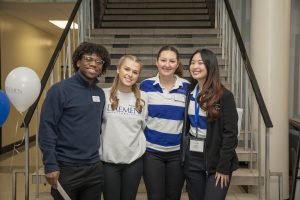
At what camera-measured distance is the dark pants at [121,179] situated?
2.29 meters

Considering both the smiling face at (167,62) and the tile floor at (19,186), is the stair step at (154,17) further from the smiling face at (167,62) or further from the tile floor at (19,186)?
the smiling face at (167,62)

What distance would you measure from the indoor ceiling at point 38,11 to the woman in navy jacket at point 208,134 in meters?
4.52

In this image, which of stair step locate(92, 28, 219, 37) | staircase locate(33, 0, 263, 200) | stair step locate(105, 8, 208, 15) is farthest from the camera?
stair step locate(105, 8, 208, 15)

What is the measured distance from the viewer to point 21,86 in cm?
252

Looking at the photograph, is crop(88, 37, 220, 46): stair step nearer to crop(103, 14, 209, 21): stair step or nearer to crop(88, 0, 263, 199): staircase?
crop(88, 0, 263, 199): staircase

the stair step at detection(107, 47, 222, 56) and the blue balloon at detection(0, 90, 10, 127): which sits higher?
the stair step at detection(107, 47, 222, 56)

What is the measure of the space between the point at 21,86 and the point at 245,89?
2664 mm

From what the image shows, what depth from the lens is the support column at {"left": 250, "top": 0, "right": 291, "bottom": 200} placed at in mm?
4102

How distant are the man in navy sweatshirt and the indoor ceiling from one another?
14.4 ft

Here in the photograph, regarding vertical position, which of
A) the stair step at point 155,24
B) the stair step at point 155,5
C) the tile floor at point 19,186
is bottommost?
the tile floor at point 19,186

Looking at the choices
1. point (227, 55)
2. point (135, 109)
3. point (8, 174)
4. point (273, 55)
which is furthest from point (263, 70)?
point (8, 174)

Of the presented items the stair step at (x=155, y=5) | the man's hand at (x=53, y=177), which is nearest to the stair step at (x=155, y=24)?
the stair step at (x=155, y=5)

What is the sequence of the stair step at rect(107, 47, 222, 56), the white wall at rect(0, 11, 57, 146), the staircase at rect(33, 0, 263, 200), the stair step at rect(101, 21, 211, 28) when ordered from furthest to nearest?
the white wall at rect(0, 11, 57, 146), the stair step at rect(101, 21, 211, 28), the stair step at rect(107, 47, 222, 56), the staircase at rect(33, 0, 263, 200)

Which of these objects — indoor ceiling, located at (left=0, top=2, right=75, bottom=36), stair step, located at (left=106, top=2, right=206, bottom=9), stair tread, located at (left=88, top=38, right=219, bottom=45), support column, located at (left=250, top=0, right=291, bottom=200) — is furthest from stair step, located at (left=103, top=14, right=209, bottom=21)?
support column, located at (left=250, top=0, right=291, bottom=200)
